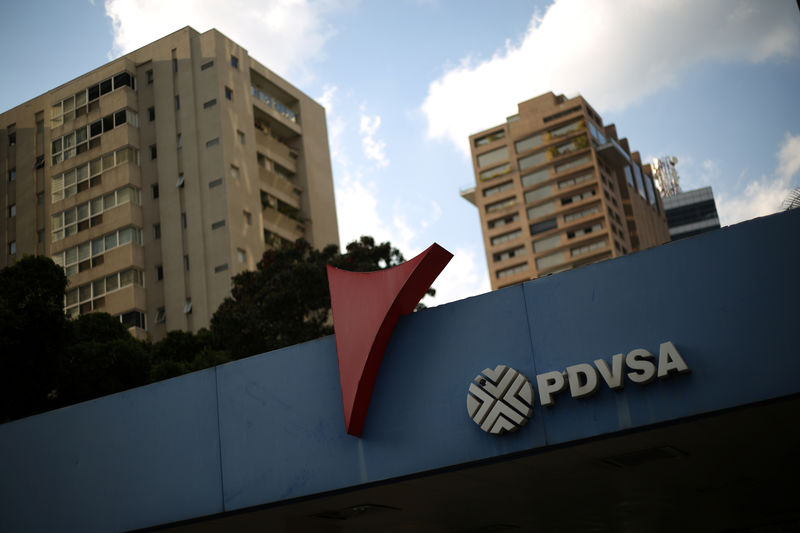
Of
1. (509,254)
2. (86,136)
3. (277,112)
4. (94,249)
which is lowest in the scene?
(94,249)

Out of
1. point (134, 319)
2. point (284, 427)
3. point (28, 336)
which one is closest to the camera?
point (284, 427)

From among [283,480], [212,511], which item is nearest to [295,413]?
[283,480]

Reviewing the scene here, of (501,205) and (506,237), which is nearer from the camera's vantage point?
(506,237)

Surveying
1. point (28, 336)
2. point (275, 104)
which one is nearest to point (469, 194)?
point (275, 104)

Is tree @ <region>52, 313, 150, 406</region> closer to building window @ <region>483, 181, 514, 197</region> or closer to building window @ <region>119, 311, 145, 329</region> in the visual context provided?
building window @ <region>119, 311, 145, 329</region>

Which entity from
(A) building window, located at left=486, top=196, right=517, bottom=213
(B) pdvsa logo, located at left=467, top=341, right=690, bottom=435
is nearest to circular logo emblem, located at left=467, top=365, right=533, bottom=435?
(B) pdvsa logo, located at left=467, top=341, right=690, bottom=435

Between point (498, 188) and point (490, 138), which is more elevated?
point (490, 138)

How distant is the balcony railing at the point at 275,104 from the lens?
166 ft

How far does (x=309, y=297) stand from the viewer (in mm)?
34750

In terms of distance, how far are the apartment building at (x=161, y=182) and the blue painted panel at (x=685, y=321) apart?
118ft

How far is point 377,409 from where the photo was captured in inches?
382

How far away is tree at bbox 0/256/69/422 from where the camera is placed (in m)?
18.3

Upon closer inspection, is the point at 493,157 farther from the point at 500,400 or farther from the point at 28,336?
the point at 500,400

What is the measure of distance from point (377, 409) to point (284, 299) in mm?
25099
